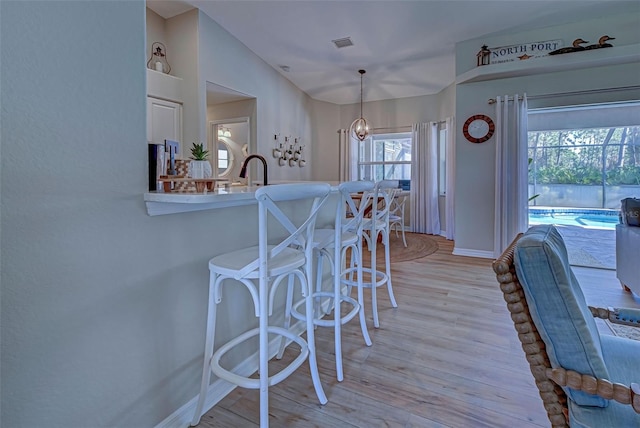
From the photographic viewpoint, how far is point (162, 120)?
4223 mm

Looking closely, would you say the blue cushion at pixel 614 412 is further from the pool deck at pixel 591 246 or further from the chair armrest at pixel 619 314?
the pool deck at pixel 591 246

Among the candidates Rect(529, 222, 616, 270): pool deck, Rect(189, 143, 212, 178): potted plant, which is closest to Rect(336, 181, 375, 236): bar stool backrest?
Rect(189, 143, 212, 178): potted plant

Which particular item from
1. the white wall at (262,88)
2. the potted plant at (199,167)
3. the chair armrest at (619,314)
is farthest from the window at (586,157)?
the potted plant at (199,167)

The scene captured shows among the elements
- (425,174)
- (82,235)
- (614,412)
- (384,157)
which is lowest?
(614,412)

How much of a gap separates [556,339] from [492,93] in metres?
4.24

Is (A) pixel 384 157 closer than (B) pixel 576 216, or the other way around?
(A) pixel 384 157

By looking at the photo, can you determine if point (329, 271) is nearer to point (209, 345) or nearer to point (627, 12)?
point (209, 345)

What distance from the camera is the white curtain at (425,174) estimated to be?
632cm

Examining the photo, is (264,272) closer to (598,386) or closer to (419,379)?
(598,386)

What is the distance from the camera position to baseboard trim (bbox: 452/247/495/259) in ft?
14.5

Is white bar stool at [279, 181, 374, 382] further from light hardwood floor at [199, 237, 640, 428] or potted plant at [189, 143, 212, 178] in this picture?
potted plant at [189, 143, 212, 178]

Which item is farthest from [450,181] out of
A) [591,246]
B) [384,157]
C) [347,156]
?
[591,246]

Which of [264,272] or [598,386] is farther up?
[264,272]

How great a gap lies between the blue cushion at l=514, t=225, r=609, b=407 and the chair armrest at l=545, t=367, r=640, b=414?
26 mm
